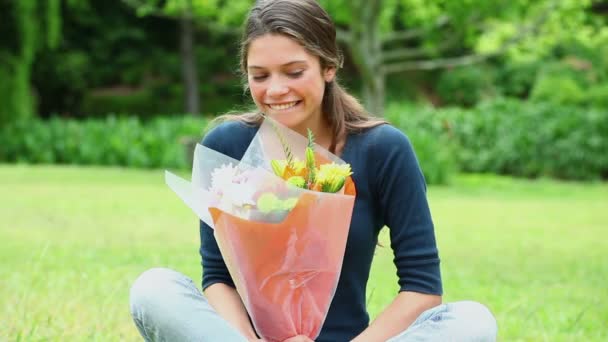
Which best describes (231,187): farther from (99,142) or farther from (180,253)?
(99,142)

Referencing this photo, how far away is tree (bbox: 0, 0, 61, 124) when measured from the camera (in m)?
16.8

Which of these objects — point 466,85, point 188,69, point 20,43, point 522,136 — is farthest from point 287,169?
point 466,85

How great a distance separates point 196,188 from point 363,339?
0.64m

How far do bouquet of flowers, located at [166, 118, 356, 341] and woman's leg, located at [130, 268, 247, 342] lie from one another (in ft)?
0.36

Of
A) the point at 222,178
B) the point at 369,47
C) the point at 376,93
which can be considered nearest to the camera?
the point at 222,178

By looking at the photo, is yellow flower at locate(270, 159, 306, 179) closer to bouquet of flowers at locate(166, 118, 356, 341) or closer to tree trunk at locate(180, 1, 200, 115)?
bouquet of flowers at locate(166, 118, 356, 341)

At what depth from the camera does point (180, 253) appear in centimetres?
666

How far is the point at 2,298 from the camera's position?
4.50 m

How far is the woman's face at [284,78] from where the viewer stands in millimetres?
2732

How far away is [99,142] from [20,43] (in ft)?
7.64

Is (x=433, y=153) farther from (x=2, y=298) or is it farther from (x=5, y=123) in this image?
(x=2, y=298)

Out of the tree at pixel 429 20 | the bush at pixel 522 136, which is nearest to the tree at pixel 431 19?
the tree at pixel 429 20

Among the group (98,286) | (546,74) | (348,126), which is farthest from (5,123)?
(348,126)

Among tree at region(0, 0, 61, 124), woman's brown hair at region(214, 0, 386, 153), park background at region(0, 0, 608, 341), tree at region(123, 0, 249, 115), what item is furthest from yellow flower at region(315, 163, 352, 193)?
tree at region(0, 0, 61, 124)
